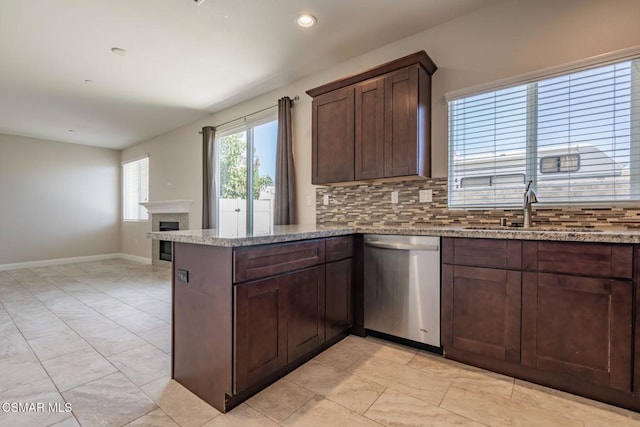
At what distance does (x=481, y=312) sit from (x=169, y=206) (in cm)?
556

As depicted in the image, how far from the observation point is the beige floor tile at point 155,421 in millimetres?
1522

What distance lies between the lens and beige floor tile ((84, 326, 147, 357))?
241cm

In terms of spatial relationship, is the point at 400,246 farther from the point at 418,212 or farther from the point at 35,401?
the point at 35,401

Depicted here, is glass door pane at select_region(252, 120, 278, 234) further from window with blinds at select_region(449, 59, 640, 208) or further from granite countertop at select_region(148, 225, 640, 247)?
window with blinds at select_region(449, 59, 640, 208)

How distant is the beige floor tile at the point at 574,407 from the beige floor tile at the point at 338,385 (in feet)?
2.67

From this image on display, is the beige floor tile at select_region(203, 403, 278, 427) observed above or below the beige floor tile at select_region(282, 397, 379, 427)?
→ below

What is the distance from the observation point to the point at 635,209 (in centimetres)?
198

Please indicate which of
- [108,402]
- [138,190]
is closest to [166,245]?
[138,190]

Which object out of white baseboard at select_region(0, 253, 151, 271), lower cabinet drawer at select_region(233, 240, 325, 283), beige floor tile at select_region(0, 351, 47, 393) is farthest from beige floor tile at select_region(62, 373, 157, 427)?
white baseboard at select_region(0, 253, 151, 271)

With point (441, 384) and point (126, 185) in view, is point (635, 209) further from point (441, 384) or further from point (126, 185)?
point (126, 185)

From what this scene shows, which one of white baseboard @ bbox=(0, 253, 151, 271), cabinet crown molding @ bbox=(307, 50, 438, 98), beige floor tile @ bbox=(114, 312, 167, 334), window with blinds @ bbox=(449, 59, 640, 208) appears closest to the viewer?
window with blinds @ bbox=(449, 59, 640, 208)

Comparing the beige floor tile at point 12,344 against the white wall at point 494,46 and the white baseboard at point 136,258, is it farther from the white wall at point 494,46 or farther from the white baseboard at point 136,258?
the white baseboard at point 136,258

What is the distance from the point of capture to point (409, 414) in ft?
5.21

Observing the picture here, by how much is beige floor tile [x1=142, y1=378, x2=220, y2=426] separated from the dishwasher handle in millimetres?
1533
